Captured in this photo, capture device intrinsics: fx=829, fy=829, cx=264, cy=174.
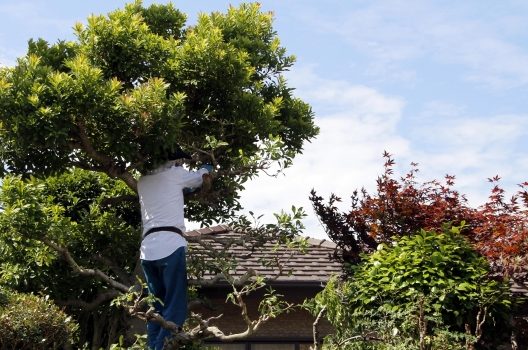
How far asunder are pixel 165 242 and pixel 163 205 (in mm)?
455

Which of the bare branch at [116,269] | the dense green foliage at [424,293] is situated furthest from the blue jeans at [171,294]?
the bare branch at [116,269]

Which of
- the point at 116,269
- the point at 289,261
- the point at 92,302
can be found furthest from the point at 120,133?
the point at 289,261

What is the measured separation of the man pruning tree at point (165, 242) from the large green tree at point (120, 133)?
320mm

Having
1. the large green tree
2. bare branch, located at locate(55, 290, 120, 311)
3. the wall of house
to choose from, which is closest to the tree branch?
the large green tree

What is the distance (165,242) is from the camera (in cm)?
945

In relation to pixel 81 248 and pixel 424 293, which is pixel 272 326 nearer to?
pixel 81 248

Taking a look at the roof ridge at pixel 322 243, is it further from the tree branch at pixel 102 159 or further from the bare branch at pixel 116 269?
the tree branch at pixel 102 159

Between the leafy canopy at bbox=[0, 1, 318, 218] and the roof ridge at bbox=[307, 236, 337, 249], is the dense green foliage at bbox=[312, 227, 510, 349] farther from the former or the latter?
the roof ridge at bbox=[307, 236, 337, 249]

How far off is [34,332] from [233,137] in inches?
144

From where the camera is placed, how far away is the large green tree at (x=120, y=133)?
32.4 ft

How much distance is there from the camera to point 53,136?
32.2 feet

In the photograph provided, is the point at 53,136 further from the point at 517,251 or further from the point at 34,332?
the point at 517,251

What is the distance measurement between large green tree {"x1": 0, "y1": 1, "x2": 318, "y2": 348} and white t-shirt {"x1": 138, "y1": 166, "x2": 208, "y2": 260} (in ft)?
0.84

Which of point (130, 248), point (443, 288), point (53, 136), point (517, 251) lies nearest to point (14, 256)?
point (130, 248)
